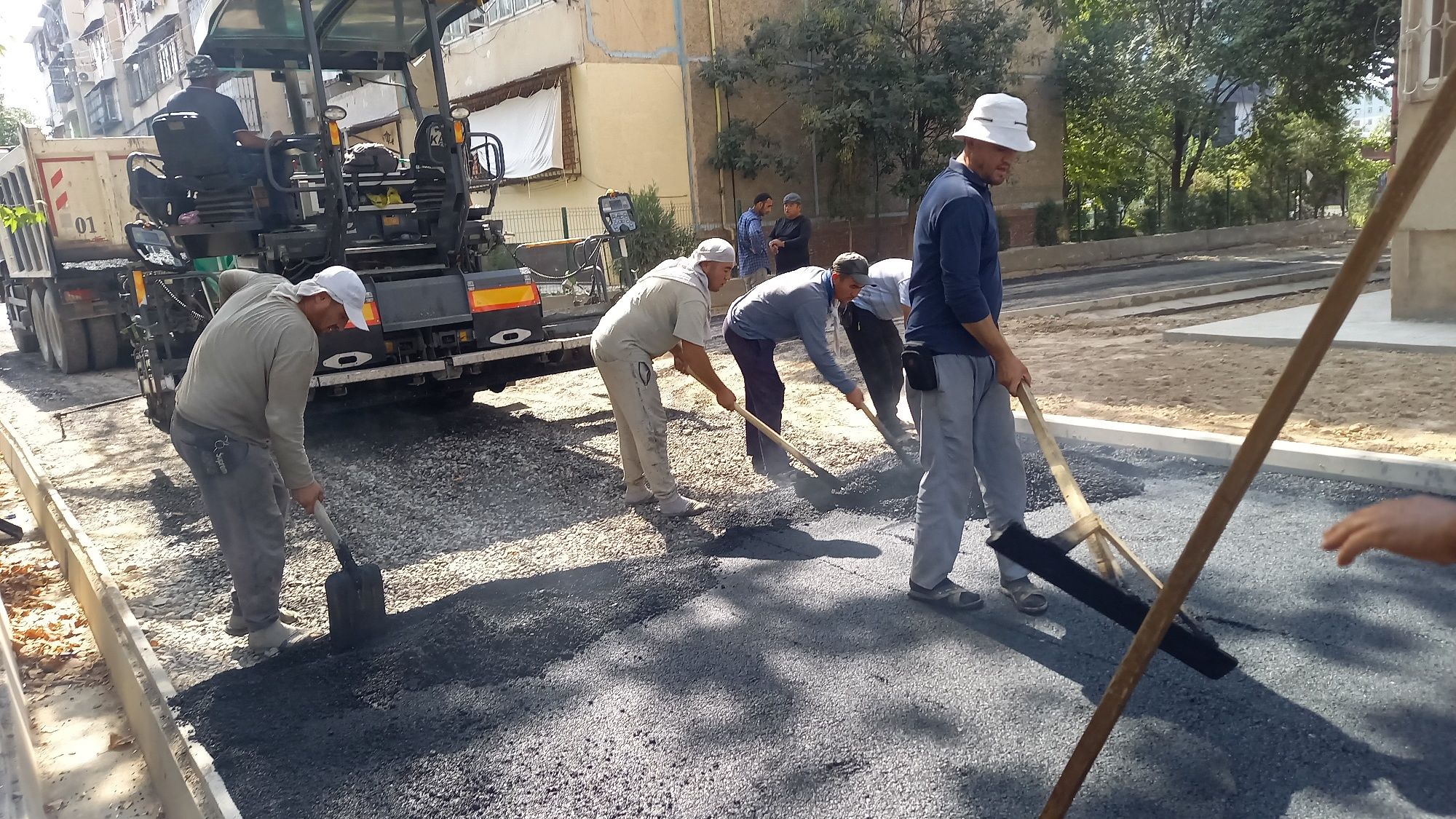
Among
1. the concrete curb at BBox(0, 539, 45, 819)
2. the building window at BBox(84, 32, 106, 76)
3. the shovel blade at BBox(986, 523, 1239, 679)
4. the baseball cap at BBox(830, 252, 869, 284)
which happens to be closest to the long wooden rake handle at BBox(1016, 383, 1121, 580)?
the shovel blade at BBox(986, 523, 1239, 679)

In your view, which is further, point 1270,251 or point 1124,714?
point 1270,251

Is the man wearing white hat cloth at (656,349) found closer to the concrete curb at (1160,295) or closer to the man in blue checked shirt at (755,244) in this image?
the man in blue checked shirt at (755,244)

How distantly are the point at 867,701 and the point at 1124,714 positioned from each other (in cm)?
75

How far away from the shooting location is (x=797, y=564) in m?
4.45

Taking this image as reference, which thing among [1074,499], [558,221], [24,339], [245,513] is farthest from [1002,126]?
[24,339]

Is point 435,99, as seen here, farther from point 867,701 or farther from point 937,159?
point 937,159

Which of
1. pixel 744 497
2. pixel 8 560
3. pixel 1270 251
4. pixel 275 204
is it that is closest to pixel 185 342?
pixel 275 204

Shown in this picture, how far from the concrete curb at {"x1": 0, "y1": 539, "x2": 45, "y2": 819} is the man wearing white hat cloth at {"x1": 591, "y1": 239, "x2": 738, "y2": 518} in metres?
2.81

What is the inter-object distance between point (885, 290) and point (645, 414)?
1481 millimetres

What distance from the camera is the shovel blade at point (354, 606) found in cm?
388

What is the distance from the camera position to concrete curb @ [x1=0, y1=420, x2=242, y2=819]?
9.81ft

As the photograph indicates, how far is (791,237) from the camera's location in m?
10.3

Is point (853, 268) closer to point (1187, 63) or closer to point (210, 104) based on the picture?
point (210, 104)

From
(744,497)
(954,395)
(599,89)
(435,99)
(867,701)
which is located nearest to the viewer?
(867,701)
